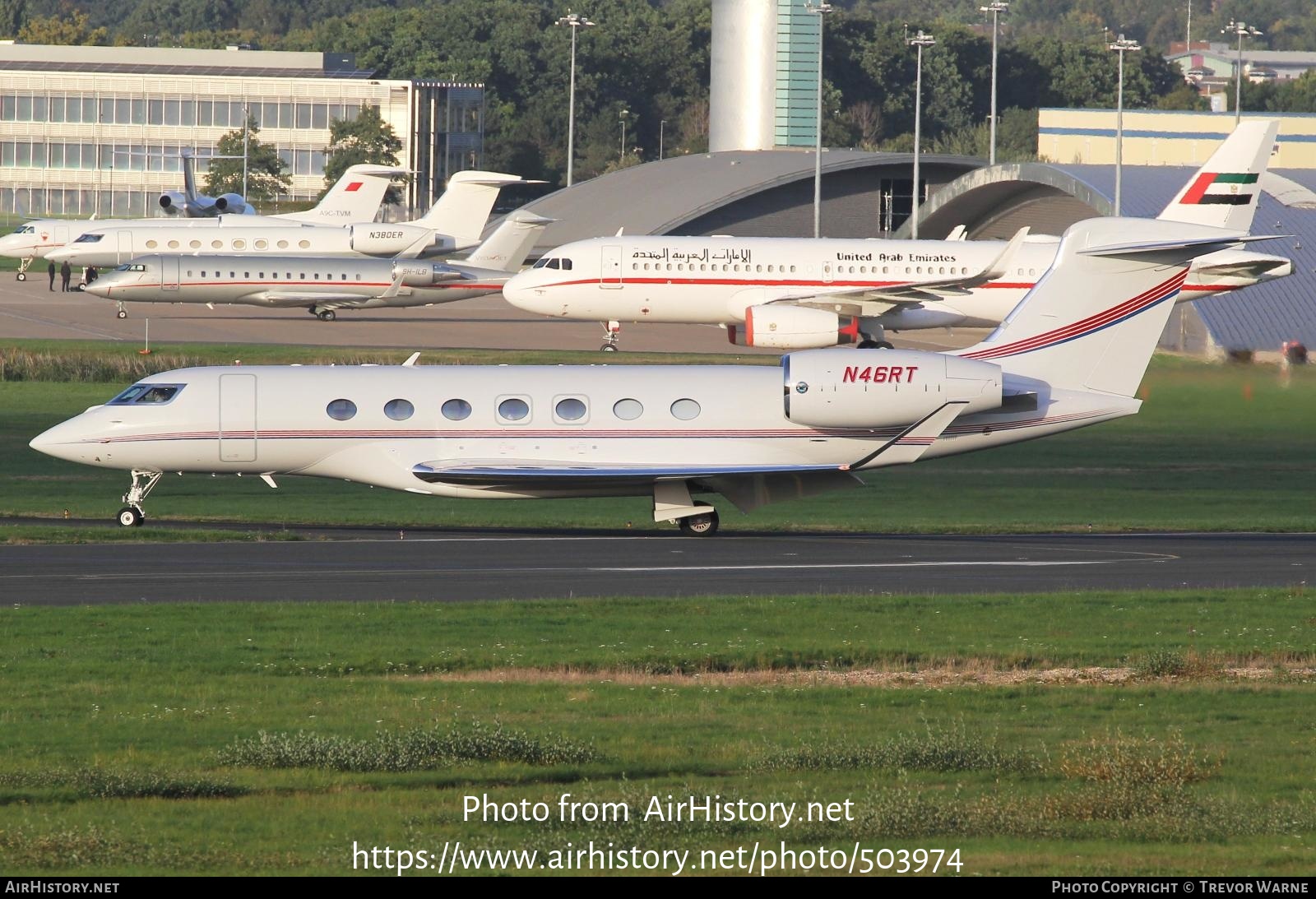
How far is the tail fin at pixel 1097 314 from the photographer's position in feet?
97.5

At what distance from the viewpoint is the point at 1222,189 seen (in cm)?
4909

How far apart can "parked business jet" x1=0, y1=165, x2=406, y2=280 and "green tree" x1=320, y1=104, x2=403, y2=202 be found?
5474cm

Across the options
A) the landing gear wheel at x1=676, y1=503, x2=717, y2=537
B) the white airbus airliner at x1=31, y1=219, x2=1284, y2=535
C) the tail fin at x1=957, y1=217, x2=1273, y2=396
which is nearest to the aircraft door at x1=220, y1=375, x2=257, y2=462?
the white airbus airliner at x1=31, y1=219, x2=1284, y2=535

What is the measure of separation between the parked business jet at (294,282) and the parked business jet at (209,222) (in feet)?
23.5

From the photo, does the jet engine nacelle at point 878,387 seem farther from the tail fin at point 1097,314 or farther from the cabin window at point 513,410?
the cabin window at point 513,410

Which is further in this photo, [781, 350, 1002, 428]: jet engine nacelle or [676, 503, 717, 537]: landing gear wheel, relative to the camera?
[676, 503, 717, 537]: landing gear wheel

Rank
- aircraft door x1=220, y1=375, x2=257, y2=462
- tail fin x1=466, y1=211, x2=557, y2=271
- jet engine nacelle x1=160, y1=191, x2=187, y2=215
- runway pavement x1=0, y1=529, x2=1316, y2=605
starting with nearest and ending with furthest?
runway pavement x1=0, y1=529, x2=1316, y2=605, aircraft door x1=220, y1=375, x2=257, y2=462, tail fin x1=466, y1=211, x2=557, y2=271, jet engine nacelle x1=160, y1=191, x2=187, y2=215

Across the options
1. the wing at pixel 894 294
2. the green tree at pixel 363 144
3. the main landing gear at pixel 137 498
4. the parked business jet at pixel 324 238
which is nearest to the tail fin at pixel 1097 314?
the main landing gear at pixel 137 498

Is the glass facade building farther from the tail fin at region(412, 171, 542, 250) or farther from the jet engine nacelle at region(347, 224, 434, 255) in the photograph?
the jet engine nacelle at region(347, 224, 434, 255)

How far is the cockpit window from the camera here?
2958 centimetres


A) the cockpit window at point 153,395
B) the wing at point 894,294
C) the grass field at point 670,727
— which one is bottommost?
the grass field at point 670,727

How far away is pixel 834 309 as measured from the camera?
60156 mm

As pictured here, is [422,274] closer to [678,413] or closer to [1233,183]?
[1233,183]

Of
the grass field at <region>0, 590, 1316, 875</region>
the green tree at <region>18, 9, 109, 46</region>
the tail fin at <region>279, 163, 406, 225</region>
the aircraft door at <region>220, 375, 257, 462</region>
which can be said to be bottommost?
the grass field at <region>0, 590, 1316, 875</region>
